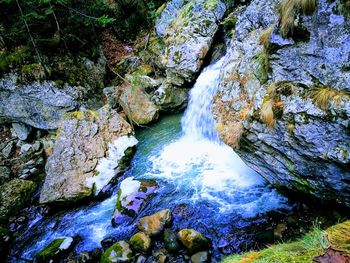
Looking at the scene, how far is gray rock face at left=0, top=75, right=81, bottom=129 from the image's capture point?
1005 cm

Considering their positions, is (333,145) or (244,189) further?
(244,189)

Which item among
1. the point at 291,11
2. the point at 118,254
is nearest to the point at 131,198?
the point at 118,254

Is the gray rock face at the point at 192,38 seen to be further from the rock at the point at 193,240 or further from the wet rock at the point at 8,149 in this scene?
the wet rock at the point at 8,149

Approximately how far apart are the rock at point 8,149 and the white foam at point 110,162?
4349 mm

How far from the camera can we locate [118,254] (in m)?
5.11

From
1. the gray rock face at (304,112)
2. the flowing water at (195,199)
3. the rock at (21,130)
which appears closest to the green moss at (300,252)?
the gray rock face at (304,112)

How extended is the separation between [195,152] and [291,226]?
3877 millimetres

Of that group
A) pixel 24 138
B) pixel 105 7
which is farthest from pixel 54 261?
pixel 105 7

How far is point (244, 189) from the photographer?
246 inches

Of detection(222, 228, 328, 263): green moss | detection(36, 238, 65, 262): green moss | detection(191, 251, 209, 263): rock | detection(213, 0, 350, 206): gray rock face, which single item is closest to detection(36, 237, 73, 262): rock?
detection(36, 238, 65, 262): green moss

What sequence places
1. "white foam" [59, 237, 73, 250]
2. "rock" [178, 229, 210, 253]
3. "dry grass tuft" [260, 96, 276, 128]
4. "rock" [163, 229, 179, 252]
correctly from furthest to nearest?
1. "white foam" [59, 237, 73, 250]
2. "rock" [163, 229, 179, 252]
3. "rock" [178, 229, 210, 253]
4. "dry grass tuft" [260, 96, 276, 128]

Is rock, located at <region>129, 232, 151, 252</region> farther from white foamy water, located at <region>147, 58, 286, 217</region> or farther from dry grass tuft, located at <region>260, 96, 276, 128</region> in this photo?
dry grass tuft, located at <region>260, 96, 276, 128</region>

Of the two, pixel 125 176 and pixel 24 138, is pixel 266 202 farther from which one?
pixel 24 138

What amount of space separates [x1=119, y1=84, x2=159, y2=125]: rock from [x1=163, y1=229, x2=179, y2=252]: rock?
5.89m
